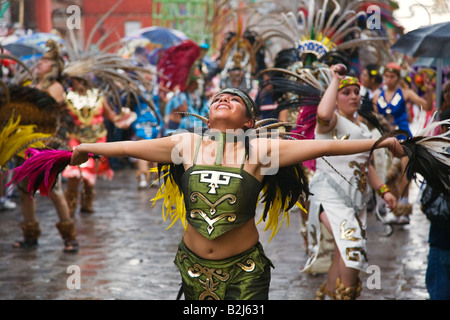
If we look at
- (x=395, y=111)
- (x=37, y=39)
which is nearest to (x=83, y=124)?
(x=37, y=39)

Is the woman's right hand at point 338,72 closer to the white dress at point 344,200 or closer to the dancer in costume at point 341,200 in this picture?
the dancer in costume at point 341,200

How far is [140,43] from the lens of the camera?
59.7ft

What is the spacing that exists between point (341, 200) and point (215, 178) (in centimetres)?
210

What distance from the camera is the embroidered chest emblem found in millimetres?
3651

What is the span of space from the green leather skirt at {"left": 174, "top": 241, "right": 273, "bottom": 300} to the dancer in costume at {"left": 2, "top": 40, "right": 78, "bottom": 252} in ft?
12.4

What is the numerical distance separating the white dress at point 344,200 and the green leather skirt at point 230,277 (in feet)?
5.43

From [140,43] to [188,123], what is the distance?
7.07 meters

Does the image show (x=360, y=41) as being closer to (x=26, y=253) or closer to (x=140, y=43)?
(x=26, y=253)

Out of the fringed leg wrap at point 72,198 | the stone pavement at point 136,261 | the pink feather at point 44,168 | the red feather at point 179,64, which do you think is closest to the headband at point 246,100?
the pink feather at point 44,168

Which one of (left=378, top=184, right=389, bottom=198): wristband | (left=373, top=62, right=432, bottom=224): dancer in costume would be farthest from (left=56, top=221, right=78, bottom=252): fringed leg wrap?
(left=373, top=62, right=432, bottom=224): dancer in costume

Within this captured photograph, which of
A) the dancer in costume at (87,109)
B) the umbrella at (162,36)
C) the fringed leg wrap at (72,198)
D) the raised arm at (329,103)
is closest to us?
the raised arm at (329,103)

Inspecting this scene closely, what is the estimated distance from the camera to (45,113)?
7570 mm

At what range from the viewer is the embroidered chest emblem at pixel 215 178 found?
3.65 m

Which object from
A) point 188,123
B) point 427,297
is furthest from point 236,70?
point 427,297
